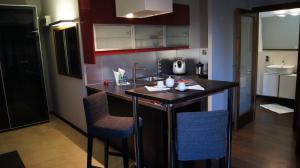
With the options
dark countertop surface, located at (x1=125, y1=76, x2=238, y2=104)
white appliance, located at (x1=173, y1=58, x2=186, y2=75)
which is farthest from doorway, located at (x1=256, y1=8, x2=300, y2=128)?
dark countertop surface, located at (x1=125, y1=76, x2=238, y2=104)

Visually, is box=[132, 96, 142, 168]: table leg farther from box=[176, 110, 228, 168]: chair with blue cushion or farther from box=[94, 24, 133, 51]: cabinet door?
box=[94, 24, 133, 51]: cabinet door

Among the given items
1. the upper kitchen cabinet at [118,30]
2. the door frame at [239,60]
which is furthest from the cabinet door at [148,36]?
the door frame at [239,60]

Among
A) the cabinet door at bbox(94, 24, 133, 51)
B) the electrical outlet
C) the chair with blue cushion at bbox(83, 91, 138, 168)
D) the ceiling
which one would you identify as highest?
the ceiling

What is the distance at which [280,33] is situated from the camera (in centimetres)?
525

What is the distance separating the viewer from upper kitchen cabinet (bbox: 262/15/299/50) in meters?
5.05

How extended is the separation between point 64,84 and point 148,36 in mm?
1777

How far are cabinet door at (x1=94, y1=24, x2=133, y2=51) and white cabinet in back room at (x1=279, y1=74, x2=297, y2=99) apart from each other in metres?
3.70

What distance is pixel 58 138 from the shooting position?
147 inches

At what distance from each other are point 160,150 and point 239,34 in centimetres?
226

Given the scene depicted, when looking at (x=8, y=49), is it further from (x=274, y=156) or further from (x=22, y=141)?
(x=274, y=156)

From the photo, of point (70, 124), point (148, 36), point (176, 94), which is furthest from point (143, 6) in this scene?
point (70, 124)

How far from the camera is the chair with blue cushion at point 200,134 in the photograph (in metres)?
1.59

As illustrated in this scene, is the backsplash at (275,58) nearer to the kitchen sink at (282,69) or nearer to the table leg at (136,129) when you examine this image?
the kitchen sink at (282,69)

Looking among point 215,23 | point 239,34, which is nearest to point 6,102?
point 215,23
